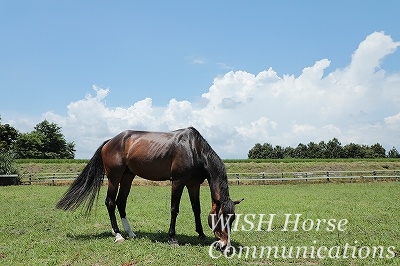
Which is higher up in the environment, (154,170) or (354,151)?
(354,151)

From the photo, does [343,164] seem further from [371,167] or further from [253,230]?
[253,230]

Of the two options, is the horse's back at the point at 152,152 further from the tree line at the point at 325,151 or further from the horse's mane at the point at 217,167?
the tree line at the point at 325,151

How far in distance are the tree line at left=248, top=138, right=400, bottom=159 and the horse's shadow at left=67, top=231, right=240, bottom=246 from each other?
91.8 meters

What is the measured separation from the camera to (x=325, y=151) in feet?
317

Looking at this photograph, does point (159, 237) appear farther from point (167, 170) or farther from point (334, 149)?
point (334, 149)

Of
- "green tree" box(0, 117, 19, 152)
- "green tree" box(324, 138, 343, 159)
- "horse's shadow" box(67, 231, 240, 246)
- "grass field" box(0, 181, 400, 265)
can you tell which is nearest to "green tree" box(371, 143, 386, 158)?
"green tree" box(324, 138, 343, 159)

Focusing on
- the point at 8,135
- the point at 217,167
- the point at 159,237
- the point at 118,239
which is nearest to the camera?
the point at 217,167

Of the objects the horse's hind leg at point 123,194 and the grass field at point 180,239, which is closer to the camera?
the grass field at point 180,239

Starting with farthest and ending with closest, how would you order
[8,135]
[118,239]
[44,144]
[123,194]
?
[44,144]
[8,135]
[123,194]
[118,239]

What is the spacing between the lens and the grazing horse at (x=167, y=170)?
680 cm

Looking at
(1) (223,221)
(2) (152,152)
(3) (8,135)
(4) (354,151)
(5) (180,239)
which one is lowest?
(5) (180,239)

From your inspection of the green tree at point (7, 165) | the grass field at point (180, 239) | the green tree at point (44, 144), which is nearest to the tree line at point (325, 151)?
the green tree at point (44, 144)

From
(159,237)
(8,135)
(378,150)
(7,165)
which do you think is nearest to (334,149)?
(378,150)

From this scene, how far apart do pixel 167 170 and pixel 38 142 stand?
70.0 m
